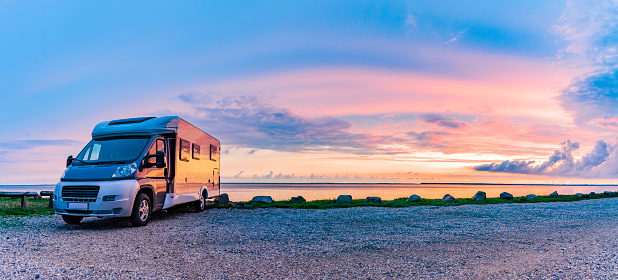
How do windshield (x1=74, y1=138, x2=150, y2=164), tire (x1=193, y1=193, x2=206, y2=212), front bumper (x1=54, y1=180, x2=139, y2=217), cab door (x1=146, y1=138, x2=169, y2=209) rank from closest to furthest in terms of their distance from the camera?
front bumper (x1=54, y1=180, x2=139, y2=217) < windshield (x1=74, y1=138, x2=150, y2=164) < cab door (x1=146, y1=138, x2=169, y2=209) < tire (x1=193, y1=193, x2=206, y2=212)

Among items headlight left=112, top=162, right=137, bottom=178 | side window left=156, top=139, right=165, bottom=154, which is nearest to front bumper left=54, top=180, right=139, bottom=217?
headlight left=112, top=162, right=137, bottom=178

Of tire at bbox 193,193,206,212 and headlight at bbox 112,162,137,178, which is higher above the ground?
headlight at bbox 112,162,137,178

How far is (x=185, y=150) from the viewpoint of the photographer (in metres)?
13.7

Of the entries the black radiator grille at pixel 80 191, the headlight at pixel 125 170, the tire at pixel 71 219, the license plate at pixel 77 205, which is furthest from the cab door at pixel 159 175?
the tire at pixel 71 219

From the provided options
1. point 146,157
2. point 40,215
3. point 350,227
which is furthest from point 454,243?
point 40,215

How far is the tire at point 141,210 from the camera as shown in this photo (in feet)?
37.0

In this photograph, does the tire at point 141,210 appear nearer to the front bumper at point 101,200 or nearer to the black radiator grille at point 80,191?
the front bumper at point 101,200

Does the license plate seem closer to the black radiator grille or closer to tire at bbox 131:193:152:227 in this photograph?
the black radiator grille

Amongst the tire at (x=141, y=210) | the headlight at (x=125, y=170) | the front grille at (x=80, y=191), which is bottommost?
the tire at (x=141, y=210)

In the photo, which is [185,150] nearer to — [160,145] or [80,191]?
[160,145]

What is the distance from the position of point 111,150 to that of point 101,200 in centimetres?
202

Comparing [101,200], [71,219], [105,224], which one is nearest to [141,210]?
[101,200]

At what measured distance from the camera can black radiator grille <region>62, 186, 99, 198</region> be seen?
10852mm

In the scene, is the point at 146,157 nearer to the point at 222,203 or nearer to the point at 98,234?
the point at 98,234
